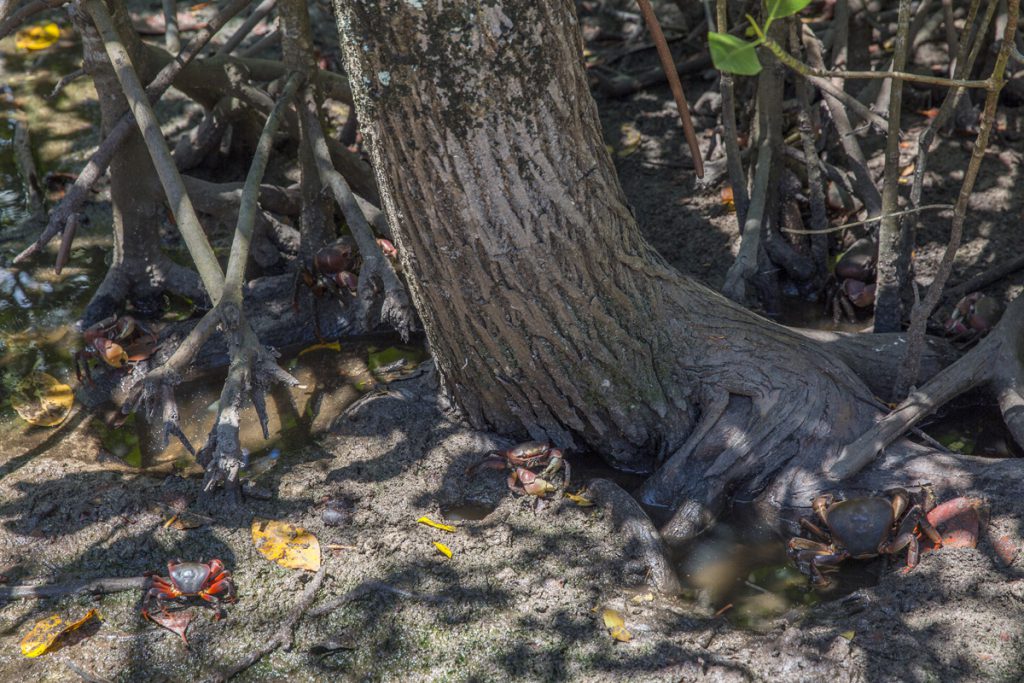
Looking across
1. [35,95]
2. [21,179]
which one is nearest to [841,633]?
[21,179]

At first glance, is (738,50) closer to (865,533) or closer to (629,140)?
(865,533)

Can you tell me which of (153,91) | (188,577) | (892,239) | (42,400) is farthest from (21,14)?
(892,239)

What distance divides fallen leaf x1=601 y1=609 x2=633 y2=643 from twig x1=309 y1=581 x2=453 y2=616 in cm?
52

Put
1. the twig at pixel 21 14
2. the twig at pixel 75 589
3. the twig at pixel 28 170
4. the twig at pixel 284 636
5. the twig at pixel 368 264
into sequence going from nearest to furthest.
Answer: the twig at pixel 284 636 → the twig at pixel 75 589 → the twig at pixel 368 264 → the twig at pixel 21 14 → the twig at pixel 28 170

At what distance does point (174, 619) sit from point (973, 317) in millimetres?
3519

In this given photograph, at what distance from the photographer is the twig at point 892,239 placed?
3.51 metres

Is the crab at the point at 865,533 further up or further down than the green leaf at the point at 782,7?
further down

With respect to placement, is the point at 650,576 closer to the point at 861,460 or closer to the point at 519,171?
the point at 861,460

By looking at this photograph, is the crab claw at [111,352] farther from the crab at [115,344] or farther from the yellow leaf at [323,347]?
the yellow leaf at [323,347]

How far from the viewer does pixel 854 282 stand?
4.61m

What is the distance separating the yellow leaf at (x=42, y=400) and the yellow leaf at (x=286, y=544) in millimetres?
1526

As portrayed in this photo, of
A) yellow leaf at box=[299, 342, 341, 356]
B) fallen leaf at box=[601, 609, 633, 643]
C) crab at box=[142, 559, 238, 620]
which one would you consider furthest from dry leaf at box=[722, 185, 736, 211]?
crab at box=[142, 559, 238, 620]

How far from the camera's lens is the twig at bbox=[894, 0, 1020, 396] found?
2734 millimetres

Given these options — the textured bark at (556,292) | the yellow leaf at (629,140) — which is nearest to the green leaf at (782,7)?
the textured bark at (556,292)
